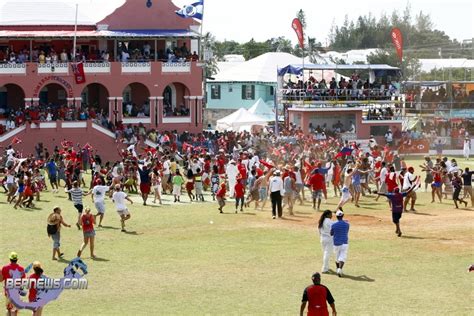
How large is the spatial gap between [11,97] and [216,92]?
34.4m

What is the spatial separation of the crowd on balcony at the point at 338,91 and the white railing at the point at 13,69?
53.3 feet

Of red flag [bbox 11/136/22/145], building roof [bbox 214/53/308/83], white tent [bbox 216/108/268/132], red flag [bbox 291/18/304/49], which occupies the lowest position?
red flag [bbox 11/136/22/145]

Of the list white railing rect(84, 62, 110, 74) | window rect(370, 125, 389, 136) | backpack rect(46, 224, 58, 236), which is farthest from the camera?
window rect(370, 125, 389, 136)

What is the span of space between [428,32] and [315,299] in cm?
11882

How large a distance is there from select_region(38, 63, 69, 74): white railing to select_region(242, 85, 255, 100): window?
34534 millimetres

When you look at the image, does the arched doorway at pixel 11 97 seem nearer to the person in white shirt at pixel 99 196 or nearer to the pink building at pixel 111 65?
the pink building at pixel 111 65

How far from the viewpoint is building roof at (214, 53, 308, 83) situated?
90.5m

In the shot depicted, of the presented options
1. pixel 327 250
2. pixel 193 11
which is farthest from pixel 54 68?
pixel 327 250

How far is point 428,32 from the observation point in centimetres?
13362

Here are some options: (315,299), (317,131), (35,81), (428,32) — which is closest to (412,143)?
(317,131)

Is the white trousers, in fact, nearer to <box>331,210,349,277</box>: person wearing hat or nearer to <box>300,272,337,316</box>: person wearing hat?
<box>331,210,349,277</box>: person wearing hat

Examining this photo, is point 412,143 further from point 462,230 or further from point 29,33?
point 462,230

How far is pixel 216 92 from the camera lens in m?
92.6

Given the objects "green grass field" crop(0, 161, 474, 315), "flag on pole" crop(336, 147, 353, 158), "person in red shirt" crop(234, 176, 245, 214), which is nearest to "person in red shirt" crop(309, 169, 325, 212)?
"green grass field" crop(0, 161, 474, 315)
